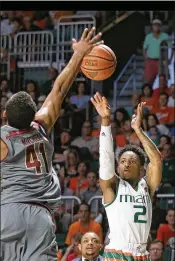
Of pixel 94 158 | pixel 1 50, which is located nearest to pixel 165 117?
pixel 94 158

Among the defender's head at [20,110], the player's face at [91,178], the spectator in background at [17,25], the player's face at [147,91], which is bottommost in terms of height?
the player's face at [91,178]

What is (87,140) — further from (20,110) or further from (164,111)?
(20,110)

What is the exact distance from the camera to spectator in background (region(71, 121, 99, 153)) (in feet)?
38.5

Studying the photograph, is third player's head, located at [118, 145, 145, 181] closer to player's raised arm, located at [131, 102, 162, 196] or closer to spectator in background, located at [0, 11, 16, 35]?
player's raised arm, located at [131, 102, 162, 196]

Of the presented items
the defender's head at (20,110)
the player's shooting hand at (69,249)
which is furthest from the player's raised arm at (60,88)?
the player's shooting hand at (69,249)

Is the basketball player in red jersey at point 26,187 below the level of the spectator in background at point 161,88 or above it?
below

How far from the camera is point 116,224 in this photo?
5371 mm

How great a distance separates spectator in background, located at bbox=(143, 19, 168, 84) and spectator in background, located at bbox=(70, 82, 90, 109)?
1.14 metres

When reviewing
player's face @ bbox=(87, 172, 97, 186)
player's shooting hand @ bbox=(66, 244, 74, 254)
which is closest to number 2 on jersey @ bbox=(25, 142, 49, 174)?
player's shooting hand @ bbox=(66, 244, 74, 254)

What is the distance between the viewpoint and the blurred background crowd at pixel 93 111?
10383 mm

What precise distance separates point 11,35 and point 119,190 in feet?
27.9

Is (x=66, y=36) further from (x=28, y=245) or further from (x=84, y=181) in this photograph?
(x=28, y=245)

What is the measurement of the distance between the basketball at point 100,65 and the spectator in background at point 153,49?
5.87 metres

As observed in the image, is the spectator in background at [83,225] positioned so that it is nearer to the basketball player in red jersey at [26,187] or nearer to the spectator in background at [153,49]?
the spectator in background at [153,49]
